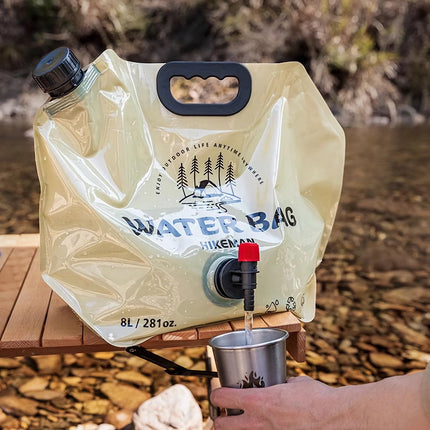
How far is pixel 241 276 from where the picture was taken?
960 mm

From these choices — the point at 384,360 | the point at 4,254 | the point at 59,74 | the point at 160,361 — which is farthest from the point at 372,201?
the point at 59,74

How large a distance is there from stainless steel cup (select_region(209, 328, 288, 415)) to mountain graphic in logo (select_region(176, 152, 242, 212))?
29cm

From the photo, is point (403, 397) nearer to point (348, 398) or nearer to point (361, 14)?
point (348, 398)

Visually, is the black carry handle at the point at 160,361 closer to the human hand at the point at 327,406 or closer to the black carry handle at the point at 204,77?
the human hand at the point at 327,406

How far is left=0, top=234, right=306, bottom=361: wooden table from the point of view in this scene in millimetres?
1025

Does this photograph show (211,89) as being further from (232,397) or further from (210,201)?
(232,397)

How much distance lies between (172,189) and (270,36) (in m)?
9.30

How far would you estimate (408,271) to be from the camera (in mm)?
2807

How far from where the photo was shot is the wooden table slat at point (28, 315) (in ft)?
3.34

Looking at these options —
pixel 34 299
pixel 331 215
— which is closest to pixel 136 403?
pixel 34 299

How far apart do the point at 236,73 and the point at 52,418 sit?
1153mm

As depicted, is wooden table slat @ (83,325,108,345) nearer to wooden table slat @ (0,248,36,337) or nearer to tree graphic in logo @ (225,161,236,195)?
wooden table slat @ (0,248,36,337)

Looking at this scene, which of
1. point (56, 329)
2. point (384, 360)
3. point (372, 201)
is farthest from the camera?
point (372, 201)

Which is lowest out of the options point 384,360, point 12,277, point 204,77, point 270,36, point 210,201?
point 384,360
